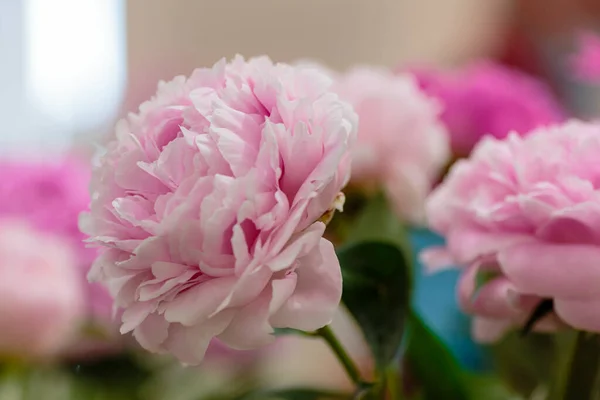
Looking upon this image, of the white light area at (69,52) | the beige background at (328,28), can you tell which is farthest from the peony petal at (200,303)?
the white light area at (69,52)

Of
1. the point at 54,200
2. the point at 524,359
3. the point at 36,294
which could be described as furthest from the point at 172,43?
the point at 524,359

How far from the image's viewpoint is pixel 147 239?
0.58 ft

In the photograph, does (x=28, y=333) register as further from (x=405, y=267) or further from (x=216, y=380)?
(x=405, y=267)

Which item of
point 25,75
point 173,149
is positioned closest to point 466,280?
point 173,149

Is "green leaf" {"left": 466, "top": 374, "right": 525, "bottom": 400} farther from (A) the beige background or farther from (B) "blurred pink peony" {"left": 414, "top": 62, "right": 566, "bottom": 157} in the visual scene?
(A) the beige background

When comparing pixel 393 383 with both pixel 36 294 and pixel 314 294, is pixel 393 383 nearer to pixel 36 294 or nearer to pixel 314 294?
pixel 314 294

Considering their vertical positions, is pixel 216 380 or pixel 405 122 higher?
pixel 405 122

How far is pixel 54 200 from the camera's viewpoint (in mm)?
522

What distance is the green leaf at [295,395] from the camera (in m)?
0.31

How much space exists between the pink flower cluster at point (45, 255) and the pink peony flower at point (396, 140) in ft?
0.53

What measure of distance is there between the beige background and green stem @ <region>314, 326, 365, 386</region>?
0.46 meters

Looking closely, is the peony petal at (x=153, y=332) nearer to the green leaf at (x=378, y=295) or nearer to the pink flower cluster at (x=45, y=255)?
the green leaf at (x=378, y=295)

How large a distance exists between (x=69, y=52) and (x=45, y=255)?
2.14 ft

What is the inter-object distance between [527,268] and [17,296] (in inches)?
A: 12.9
